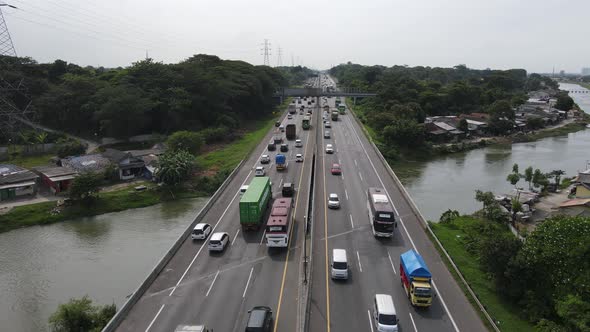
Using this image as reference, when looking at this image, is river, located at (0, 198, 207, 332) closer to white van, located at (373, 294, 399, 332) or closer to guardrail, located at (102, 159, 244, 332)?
guardrail, located at (102, 159, 244, 332)

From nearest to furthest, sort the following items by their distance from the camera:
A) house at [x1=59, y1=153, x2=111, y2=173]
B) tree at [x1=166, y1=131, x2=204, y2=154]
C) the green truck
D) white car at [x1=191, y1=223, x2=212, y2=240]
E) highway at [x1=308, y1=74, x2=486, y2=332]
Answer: highway at [x1=308, y1=74, x2=486, y2=332] → white car at [x1=191, y1=223, x2=212, y2=240] → the green truck → house at [x1=59, y1=153, x2=111, y2=173] → tree at [x1=166, y1=131, x2=204, y2=154]

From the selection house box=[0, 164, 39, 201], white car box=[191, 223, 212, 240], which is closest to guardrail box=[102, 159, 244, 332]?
white car box=[191, 223, 212, 240]

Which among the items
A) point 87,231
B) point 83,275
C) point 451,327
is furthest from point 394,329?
point 87,231

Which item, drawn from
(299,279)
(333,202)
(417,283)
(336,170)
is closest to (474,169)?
(336,170)

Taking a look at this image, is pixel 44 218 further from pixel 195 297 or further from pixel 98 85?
pixel 98 85

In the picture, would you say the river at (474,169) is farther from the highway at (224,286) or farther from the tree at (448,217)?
the highway at (224,286)

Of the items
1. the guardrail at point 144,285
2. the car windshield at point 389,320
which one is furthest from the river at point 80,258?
the car windshield at point 389,320
